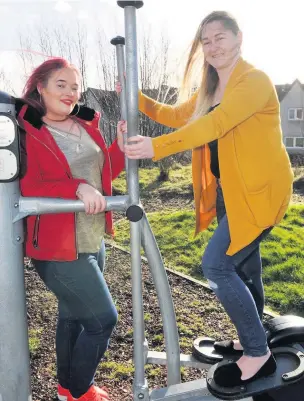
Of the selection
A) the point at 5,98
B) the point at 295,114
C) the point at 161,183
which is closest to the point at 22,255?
the point at 5,98

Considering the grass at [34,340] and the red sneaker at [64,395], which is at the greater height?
the red sneaker at [64,395]

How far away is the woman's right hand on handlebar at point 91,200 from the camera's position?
1811 mm

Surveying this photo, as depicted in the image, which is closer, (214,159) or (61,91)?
(61,91)

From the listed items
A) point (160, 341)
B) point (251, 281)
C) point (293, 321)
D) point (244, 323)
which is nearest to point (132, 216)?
point (244, 323)

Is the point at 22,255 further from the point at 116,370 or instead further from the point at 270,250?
the point at 270,250

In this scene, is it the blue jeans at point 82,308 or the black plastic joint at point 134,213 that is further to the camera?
the blue jeans at point 82,308

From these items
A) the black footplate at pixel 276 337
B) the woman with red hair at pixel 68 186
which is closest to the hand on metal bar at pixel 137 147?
the woman with red hair at pixel 68 186

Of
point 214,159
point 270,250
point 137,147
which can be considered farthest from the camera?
point 270,250

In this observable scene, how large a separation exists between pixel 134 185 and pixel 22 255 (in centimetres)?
48

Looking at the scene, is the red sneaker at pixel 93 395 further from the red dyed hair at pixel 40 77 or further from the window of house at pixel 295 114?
the window of house at pixel 295 114

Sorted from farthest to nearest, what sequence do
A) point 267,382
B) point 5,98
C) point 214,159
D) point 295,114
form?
1. point 295,114
2. point 214,159
3. point 267,382
4. point 5,98

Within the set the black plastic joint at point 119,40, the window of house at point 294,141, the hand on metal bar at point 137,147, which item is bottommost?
the window of house at point 294,141

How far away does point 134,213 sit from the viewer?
6.12ft

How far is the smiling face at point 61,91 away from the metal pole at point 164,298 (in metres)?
0.57
